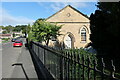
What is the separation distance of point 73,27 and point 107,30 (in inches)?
776

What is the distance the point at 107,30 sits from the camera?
42.8 ft

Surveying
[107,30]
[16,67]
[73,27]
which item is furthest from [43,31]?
[16,67]

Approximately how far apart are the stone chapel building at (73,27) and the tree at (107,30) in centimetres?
1502

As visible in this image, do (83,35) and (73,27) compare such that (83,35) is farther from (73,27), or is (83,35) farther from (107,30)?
→ (107,30)

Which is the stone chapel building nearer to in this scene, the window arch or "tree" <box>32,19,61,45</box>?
→ the window arch

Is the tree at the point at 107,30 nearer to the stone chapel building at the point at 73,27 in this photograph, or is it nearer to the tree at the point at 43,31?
the tree at the point at 43,31

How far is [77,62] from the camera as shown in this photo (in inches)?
132

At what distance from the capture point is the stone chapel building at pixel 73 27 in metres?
32.1

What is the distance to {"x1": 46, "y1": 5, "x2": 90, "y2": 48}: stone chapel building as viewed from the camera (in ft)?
105

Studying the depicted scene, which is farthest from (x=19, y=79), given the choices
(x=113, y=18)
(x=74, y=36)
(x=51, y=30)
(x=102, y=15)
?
(x=74, y=36)

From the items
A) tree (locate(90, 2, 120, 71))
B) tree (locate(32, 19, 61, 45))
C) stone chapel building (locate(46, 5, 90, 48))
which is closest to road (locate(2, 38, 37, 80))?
tree (locate(90, 2, 120, 71))

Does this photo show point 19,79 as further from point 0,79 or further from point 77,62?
point 77,62

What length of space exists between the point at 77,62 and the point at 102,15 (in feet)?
43.5

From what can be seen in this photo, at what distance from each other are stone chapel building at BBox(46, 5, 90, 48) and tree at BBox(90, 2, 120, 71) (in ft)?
49.3
